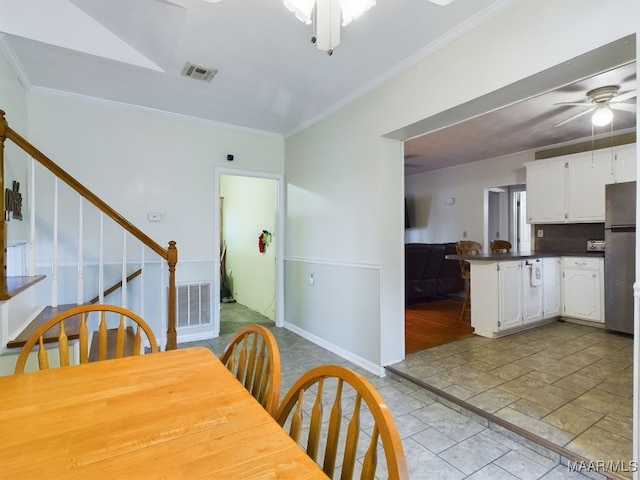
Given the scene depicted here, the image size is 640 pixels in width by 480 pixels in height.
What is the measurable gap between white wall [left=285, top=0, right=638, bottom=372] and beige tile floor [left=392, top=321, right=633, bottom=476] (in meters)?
0.57

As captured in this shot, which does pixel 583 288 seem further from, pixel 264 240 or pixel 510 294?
pixel 264 240

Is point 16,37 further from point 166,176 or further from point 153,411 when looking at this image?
point 153,411

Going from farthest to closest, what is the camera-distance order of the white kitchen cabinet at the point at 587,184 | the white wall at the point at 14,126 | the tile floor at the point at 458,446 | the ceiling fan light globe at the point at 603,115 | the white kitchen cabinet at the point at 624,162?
the white kitchen cabinet at the point at 587,184 < the white kitchen cabinet at the point at 624,162 < the ceiling fan light globe at the point at 603,115 < the white wall at the point at 14,126 < the tile floor at the point at 458,446

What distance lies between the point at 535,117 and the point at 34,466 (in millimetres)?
4955

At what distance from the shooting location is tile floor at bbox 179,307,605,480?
5.63ft

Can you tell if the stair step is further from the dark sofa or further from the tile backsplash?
the tile backsplash

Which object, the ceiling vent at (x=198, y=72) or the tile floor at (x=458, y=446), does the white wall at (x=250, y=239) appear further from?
the tile floor at (x=458, y=446)

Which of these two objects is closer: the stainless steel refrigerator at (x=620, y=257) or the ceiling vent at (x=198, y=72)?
the ceiling vent at (x=198, y=72)

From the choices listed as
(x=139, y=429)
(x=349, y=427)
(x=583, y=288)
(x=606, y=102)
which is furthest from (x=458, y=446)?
(x=606, y=102)

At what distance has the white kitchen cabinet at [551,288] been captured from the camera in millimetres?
4184

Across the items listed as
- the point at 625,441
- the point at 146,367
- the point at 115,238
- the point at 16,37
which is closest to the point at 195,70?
the point at 16,37

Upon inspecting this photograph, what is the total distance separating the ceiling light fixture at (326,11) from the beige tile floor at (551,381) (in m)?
2.44

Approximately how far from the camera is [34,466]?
2.21 ft

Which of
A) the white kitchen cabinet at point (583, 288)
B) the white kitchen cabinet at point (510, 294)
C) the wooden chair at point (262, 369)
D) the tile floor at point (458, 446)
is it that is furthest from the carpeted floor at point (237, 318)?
the white kitchen cabinet at point (583, 288)
